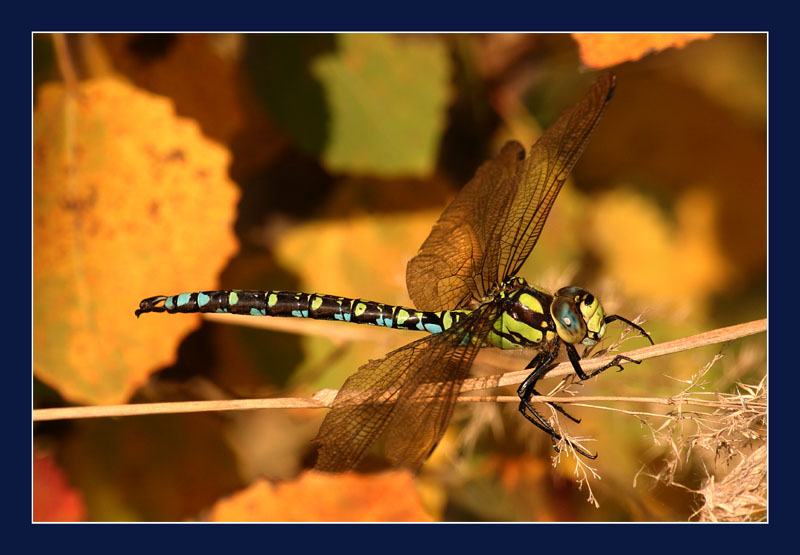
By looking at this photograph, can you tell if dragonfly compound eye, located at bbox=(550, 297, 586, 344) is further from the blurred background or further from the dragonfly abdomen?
the dragonfly abdomen

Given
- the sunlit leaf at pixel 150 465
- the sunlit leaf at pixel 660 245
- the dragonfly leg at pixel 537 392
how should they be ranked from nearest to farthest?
1. the dragonfly leg at pixel 537 392
2. the sunlit leaf at pixel 150 465
3. the sunlit leaf at pixel 660 245

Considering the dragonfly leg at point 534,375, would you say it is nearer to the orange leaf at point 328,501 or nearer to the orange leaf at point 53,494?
the orange leaf at point 328,501

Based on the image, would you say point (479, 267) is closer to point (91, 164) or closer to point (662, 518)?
point (662, 518)

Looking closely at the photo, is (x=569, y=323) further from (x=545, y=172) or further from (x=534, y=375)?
(x=545, y=172)

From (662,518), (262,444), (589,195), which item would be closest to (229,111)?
(262,444)

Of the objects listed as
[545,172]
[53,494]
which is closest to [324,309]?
[545,172]

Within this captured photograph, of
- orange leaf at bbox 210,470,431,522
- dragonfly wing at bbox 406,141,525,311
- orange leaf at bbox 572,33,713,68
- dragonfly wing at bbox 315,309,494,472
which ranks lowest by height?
orange leaf at bbox 210,470,431,522

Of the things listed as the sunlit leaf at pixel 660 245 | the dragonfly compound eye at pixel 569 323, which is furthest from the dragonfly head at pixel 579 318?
the sunlit leaf at pixel 660 245

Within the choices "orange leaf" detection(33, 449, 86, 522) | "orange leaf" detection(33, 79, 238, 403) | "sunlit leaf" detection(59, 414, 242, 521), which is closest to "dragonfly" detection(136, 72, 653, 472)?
"orange leaf" detection(33, 79, 238, 403)
